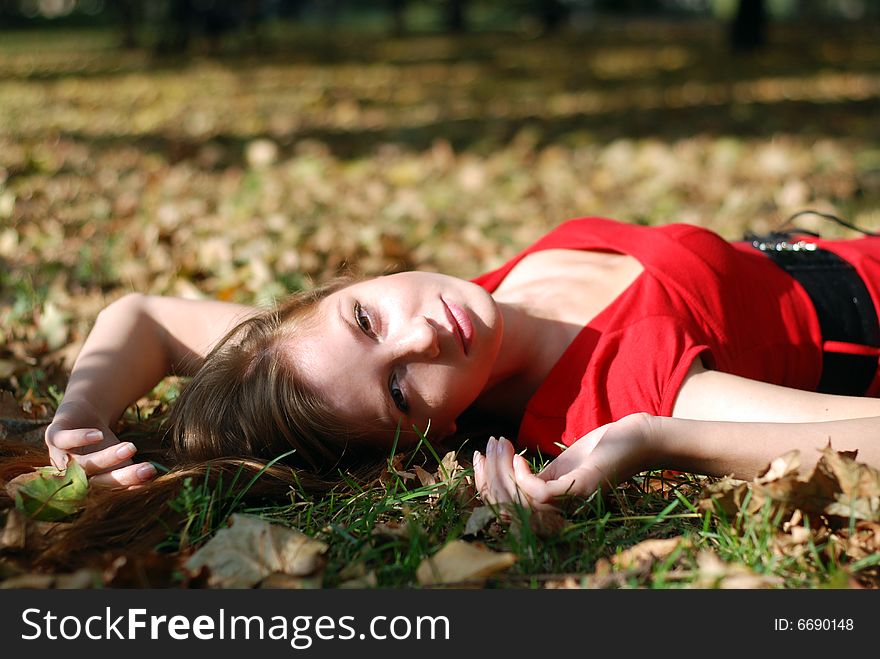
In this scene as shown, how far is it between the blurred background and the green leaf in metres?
0.88

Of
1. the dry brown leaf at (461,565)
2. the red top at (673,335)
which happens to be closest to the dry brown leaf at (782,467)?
the red top at (673,335)

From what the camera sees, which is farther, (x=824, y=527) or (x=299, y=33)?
(x=299, y=33)

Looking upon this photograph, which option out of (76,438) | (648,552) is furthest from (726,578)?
(76,438)

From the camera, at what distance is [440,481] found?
7.64 feet

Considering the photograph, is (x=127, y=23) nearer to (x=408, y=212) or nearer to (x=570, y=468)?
(x=408, y=212)

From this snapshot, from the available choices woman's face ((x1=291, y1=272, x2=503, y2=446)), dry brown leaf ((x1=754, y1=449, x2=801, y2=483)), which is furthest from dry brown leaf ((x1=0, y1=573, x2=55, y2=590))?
dry brown leaf ((x1=754, y1=449, x2=801, y2=483))

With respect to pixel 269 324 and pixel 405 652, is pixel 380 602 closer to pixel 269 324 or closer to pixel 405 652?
pixel 405 652

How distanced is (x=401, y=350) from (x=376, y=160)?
511 centimetres

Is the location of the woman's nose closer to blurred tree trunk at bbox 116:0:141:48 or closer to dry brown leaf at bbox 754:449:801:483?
dry brown leaf at bbox 754:449:801:483

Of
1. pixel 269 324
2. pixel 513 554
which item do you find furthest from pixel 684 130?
pixel 513 554

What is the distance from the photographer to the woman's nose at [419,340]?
89.4 inches

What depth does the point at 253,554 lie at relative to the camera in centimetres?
187

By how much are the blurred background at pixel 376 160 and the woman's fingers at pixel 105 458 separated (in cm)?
76

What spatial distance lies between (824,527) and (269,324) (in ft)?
4.72
